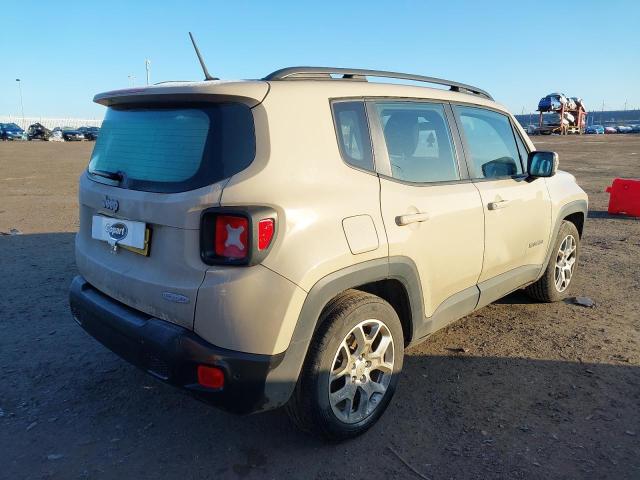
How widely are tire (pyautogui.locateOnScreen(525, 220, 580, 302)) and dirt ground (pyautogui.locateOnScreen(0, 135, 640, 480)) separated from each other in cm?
12

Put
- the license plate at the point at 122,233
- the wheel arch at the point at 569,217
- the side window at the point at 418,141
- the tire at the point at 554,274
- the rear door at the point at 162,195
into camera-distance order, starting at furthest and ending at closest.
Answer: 1. the tire at the point at 554,274
2. the wheel arch at the point at 569,217
3. the side window at the point at 418,141
4. the license plate at the point at 122,233
5. the rear door at the point at 162,195

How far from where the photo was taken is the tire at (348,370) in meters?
2.67

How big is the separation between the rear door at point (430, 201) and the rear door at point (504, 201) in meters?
0.16

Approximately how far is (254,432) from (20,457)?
1.21 m

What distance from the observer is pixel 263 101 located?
100.0 inches

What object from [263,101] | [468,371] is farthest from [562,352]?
[263,101]

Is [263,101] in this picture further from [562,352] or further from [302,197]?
[562,352]

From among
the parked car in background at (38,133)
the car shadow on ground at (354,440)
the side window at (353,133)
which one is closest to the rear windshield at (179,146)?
the side window at (353,133)

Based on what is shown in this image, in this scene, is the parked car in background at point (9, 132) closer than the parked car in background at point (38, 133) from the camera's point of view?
Yes

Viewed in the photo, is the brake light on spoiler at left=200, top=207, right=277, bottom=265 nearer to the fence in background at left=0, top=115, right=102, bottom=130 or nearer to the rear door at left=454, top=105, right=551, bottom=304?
the rear door at left=454, top=105, right=551, bottom=304

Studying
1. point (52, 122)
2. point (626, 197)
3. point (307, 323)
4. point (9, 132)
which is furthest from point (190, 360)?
point (52, 122)

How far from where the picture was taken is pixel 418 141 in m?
3.35

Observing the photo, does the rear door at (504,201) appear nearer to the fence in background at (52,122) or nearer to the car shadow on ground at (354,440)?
the car shadow on ground at (354,440)

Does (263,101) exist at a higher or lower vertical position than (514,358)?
higher
